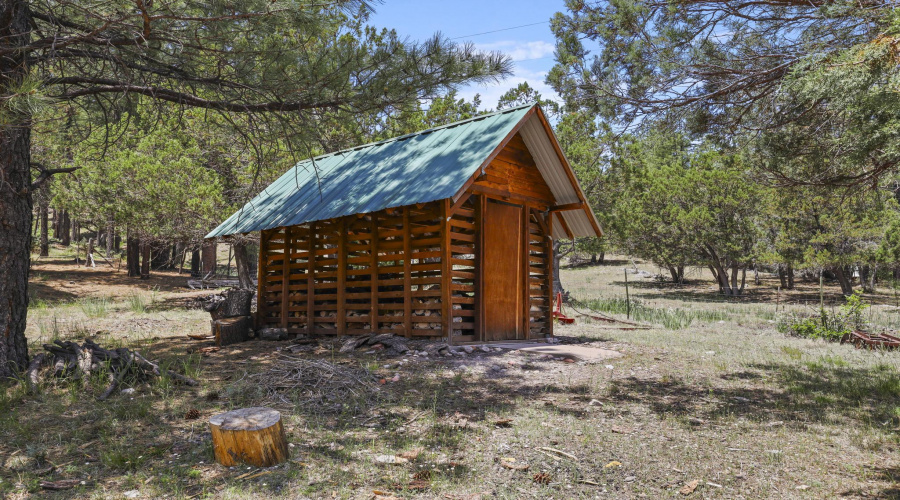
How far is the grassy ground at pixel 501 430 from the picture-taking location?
4.26 m

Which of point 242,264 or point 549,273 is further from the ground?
point 242,264

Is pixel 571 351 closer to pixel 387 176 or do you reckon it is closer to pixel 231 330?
pixel 387 176

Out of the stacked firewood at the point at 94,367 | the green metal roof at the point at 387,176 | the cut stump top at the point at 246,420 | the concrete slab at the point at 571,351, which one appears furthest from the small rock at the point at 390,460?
the concrete slab at the point at 571,351

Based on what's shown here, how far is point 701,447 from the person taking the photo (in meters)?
5.20

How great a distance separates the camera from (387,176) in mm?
11180

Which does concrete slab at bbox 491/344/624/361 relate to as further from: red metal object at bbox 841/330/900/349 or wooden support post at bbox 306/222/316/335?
red metal object at bbox 841/330/900/349

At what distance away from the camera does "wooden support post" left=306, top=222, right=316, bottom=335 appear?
12.2m

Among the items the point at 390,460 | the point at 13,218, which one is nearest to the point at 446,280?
the point at 390,460

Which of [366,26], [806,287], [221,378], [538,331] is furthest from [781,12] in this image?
[806,287]

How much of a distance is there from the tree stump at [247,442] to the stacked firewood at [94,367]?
276cm

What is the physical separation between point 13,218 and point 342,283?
18.3 feet

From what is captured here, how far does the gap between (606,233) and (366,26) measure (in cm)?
1500

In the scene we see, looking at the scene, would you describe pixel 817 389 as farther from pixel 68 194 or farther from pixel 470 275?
pixel 68 194

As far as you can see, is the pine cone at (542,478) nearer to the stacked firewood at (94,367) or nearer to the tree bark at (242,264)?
the stacked firewood at (94,367)
